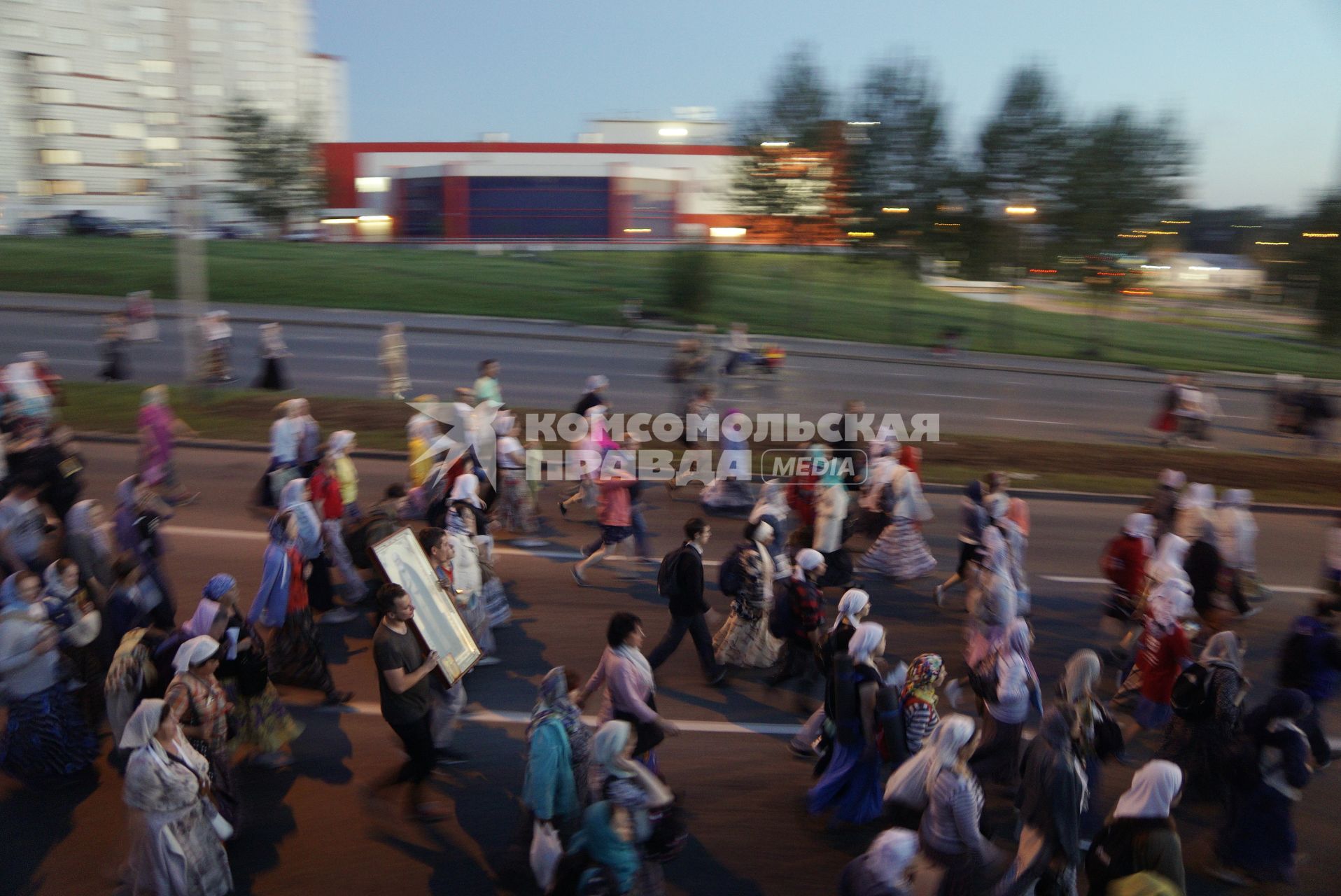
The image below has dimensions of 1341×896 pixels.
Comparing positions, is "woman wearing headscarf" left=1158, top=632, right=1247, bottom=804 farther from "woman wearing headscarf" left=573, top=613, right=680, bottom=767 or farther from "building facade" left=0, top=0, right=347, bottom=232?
"building facade" left=0, top=0, right=347, bottom=232

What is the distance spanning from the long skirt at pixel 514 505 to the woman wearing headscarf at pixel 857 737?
6.36m

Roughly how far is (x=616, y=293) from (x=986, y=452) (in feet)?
90.5

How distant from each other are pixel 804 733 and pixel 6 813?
5226 millimetres

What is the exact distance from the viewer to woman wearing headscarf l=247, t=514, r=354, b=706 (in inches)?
278

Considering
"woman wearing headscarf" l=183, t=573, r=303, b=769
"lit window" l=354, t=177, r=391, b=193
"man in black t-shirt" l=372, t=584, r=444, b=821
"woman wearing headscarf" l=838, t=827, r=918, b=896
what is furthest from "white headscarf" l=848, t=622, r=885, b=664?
"lit window" l=354, t=177, r=391, b=193

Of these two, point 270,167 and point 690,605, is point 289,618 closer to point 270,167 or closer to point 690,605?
point 690,605

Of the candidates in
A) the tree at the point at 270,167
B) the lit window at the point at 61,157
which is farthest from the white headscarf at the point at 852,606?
the lit window at the point at 61,157

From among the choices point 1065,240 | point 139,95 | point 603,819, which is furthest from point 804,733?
point 139,95

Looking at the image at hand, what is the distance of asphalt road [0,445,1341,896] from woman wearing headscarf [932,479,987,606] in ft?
0.93

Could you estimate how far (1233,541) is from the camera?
9.69m

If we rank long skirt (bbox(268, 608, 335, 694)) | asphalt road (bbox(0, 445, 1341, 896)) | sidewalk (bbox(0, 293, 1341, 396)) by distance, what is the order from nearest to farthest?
asphalt road (bbox(0, 445, 1341, 896)), long skirt (bbox(268, 608, 335, 694)), sidewalk (bbox(0, 293, 1341, 396))

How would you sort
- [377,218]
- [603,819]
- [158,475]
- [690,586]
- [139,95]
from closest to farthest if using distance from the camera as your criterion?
1. [603,819]
2. [690,586]
3. [158,475]
4. [377,218]
5. [139,95]

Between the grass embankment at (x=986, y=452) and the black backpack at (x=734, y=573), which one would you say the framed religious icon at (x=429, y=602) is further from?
the grass embankment at (x=986, y=452)

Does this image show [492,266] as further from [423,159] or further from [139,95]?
[139,95]
